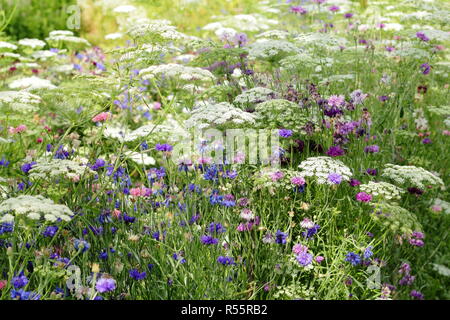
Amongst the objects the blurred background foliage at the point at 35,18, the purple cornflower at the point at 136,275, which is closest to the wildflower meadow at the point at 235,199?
the purple cornflower at the point at 136,275

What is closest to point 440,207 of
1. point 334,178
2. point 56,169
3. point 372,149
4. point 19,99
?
point 372,149

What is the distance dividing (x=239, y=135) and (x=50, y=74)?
435 centimetres

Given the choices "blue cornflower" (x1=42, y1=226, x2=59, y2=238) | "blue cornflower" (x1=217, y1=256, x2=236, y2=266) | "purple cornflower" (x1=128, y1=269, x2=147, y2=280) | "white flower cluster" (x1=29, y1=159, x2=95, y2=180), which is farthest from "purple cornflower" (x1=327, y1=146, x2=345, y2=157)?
"blue cornflower" (x1=42, y1=226, x2=59, y2=238)

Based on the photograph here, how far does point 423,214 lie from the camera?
3.94 m

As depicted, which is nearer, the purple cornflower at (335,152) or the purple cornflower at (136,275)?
the purple cornflower at (136,275)

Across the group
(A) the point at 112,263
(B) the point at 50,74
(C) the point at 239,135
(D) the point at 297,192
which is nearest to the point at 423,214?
(D) the point at 297,192

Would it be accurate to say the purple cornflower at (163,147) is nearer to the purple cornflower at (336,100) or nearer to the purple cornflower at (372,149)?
the purple cornflower at (336,100)

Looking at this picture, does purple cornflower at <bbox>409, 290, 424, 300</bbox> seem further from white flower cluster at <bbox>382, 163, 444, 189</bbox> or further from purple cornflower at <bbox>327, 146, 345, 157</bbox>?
purple cornflower at <bbox>327, 146, 345, 157</bbox>

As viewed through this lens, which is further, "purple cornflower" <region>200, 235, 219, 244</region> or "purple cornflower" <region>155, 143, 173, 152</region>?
"purple cornflower" <region>155, 143, 173, 152</region>

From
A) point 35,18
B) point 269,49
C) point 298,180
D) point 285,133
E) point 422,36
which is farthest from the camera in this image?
point 35,18

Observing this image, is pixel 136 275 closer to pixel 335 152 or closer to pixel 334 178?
pixel 334 178

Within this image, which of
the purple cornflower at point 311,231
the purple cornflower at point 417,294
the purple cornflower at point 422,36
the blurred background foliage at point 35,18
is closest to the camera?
the purple cornflower at point 417,294

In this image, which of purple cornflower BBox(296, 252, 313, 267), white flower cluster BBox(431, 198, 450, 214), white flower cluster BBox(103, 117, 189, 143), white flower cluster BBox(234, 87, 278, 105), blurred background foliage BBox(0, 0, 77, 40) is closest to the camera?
purple cornflower BBox(296, 252, 313, 267)
